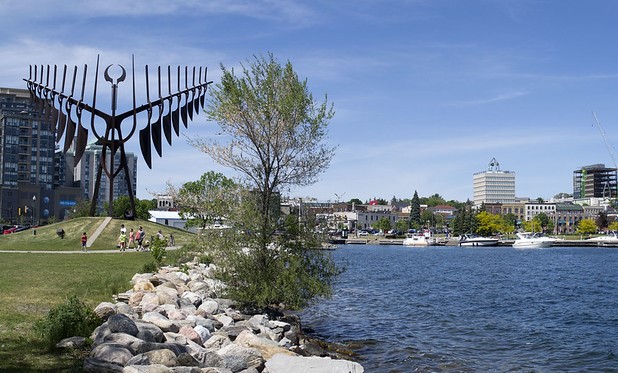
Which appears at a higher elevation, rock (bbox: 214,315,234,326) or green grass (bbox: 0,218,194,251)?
green grass (bbox: 0,218,194,251)

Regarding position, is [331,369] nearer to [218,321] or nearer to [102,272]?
[218,321]

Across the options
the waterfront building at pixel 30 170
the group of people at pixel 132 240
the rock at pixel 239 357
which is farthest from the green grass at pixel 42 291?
the waterfront building at pixel 30 170

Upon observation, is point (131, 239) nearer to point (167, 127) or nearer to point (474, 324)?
point (167, 127)

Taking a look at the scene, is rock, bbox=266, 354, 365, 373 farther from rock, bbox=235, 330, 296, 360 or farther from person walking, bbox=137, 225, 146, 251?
person walking, bbox=137, 225, 146, 251

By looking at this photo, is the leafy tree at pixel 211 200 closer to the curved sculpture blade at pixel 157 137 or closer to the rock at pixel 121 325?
the rock at pixel 121 325

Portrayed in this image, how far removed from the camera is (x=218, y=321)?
21.7 metres

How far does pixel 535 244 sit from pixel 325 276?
141564mm

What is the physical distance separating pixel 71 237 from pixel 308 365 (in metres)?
45.6

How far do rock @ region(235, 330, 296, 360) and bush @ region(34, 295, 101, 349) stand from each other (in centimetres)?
425

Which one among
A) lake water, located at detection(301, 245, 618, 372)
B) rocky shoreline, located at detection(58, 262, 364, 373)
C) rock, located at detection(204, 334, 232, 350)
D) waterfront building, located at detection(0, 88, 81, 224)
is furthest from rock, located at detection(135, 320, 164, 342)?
waterfront building, located at detection(0, 88, 81, 224)

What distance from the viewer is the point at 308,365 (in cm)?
1570

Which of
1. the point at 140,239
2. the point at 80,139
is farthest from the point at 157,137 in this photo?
the point at 140,239

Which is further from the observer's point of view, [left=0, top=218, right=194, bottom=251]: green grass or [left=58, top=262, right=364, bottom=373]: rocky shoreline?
[left=0, top=218, right=194, bottom=251]: green grass

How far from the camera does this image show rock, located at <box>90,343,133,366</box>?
43.1 ft
